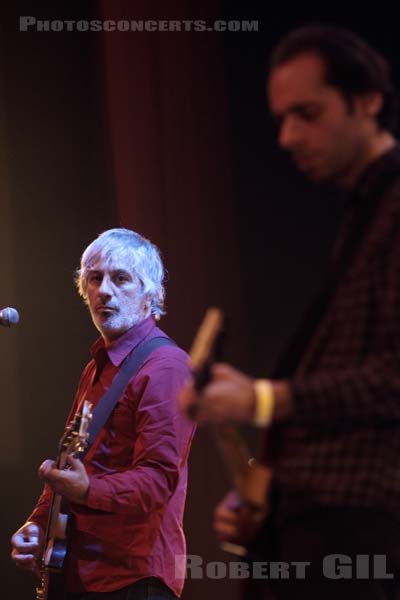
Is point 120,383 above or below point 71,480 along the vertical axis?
above

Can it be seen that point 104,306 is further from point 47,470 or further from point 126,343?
point 47,470

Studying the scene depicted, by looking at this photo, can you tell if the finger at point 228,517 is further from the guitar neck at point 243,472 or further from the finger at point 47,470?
the finger at point 47,470

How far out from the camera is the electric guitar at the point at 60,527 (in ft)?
8.21

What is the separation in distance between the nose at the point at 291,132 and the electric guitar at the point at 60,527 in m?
1.19

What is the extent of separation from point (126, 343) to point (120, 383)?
0.20 meters

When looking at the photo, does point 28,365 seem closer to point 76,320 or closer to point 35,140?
point 76,320

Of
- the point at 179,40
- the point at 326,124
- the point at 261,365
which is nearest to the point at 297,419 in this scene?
the point at 326,124

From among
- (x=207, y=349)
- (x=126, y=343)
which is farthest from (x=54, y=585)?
(x=207, y=349)

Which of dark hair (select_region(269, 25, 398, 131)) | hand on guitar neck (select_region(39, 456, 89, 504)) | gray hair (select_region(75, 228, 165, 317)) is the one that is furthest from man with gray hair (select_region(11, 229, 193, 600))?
dark hair (select_region(269, 25, 398, 131))

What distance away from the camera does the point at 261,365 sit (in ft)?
10.6

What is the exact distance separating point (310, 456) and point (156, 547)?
116cm

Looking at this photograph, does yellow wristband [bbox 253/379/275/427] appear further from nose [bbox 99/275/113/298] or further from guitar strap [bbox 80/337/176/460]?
nose [bbox 99/275/113/298]

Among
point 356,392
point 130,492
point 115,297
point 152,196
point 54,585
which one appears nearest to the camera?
point 356,392

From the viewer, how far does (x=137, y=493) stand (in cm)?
242
